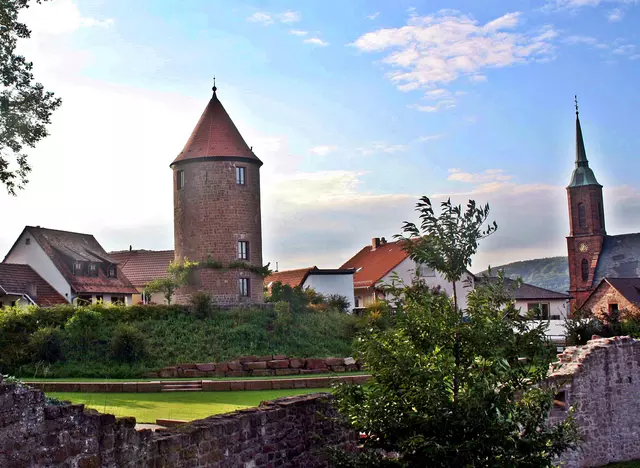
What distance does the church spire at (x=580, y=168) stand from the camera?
9281 cm

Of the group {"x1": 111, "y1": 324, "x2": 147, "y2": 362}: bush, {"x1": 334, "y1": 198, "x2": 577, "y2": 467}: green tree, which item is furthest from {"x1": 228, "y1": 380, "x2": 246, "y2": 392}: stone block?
{"x1": 334, "y1": 198, "x2": 577, "y2": 467}: green tree

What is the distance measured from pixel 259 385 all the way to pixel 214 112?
24.2 meters

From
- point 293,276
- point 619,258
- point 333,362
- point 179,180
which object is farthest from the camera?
point 619,258

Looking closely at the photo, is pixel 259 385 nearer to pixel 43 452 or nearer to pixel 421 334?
pixel 421 334

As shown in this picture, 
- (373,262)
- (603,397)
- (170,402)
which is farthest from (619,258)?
(170,402)

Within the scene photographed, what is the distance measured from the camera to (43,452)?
291 inches

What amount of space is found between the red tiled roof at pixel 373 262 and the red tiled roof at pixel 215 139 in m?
17.0

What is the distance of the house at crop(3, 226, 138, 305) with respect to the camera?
45750mm

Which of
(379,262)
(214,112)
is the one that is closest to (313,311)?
(214,112)

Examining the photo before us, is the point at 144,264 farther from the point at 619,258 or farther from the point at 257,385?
the point at 619,258

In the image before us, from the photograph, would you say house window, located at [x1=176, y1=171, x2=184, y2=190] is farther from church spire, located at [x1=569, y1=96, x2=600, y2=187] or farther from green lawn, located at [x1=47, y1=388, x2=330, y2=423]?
church spire, located at [x1=569, y1=96, x2=600, y2=187]

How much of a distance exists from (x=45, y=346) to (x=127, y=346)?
3196 millimetres

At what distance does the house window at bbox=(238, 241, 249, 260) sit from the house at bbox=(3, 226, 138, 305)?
9741mm

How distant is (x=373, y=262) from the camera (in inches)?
2404
